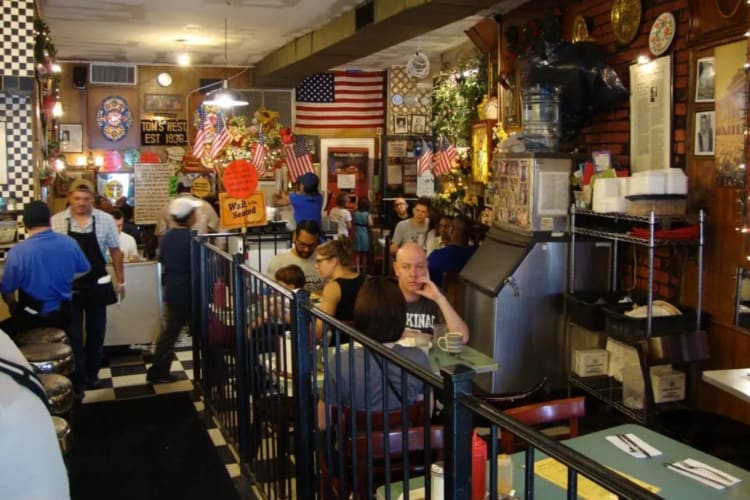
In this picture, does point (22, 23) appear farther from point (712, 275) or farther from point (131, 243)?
point (712, 275)

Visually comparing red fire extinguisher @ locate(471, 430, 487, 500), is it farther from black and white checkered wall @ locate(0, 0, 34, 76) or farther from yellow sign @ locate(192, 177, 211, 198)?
yellow sign @ locate(192, 177, 211, 198)

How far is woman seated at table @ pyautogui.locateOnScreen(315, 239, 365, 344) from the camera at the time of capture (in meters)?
4.89

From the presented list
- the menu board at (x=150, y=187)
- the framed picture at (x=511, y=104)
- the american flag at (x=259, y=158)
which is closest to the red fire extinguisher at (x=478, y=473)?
the framed picture at (x=511, y=104)

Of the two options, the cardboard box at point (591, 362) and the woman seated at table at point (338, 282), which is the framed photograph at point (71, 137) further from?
the cardboard box at point (591, 362)

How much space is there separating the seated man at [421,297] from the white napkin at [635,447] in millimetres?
1811

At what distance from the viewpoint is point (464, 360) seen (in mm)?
4227

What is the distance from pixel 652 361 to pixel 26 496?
3.51m

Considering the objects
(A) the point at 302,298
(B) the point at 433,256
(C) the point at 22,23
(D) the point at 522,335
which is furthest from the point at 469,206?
(A) the point at 302,298

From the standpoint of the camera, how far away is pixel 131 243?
7.79 metres

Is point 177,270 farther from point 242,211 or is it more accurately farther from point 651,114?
point 651,114

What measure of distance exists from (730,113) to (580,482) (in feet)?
10.1

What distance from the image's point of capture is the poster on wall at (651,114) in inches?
214

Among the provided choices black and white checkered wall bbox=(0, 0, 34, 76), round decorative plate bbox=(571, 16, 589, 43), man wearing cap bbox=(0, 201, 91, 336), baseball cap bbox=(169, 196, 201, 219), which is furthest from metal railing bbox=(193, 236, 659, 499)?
round decorative plate bbox=(571, 16, 589, 43)

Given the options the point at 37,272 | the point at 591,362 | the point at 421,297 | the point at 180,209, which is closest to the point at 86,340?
the point at 37,272
